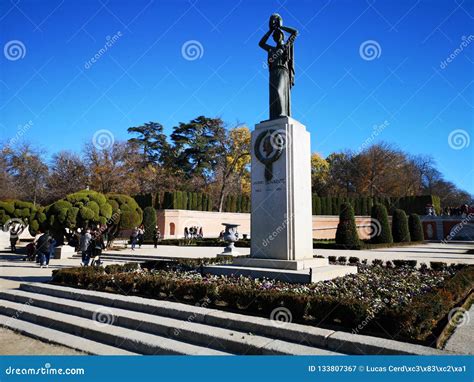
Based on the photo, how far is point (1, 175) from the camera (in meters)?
40.6

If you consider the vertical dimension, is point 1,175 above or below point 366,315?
above

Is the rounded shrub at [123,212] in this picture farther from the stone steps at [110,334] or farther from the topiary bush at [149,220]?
the stone steps at [110,334]

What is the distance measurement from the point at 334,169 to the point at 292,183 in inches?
2100

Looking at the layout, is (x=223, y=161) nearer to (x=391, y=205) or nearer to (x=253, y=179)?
(x=391, y=205)

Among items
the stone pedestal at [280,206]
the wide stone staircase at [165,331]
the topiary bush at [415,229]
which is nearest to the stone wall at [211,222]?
the topiary bush at [415,229]

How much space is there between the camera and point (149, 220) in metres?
33.2

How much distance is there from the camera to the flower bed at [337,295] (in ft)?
17.5

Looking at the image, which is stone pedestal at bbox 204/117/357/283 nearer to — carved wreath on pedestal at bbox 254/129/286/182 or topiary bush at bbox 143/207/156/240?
carved wreath on pedestal at bbox 254/129/286/182

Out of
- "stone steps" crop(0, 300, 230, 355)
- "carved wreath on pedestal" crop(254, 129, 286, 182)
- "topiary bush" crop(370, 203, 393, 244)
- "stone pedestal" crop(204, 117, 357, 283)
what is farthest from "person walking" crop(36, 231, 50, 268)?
"topiary bush" crop(370, 203, 393, 244)

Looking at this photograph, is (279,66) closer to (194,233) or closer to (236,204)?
(194,233)

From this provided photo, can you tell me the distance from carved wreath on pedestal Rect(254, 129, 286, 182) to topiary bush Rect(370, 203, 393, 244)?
2122 cm

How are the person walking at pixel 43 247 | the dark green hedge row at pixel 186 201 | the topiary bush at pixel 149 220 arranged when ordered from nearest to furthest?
the person walking at pixel 43 247, the topiary bush at pixel 149 220, the dark green hedge row at pixel 186 201

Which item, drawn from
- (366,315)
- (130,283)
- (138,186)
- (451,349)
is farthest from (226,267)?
(138,186)

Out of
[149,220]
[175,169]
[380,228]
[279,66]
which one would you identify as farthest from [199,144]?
[279,66]
